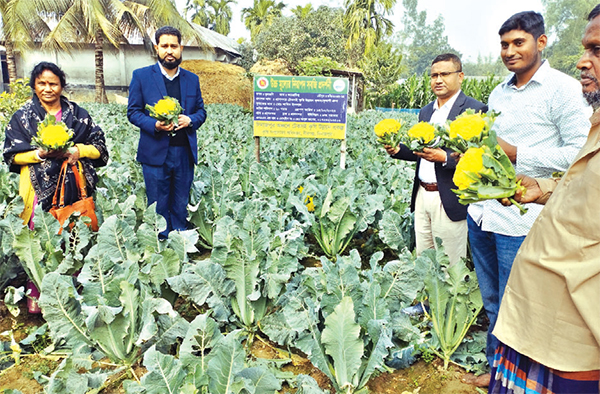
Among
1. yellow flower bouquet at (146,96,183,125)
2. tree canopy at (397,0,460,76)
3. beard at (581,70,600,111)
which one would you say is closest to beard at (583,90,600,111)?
beard at (581,70,600,111)

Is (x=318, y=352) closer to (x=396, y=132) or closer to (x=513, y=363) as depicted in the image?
(x=513, y=363)

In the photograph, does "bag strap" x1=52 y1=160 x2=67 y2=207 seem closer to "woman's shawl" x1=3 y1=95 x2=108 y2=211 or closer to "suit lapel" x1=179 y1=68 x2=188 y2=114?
"woman's shawl" x1=3 y1=95 x2=108 y2=211

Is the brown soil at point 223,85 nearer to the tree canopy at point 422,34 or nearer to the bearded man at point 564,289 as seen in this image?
the bearded man at point 564,289

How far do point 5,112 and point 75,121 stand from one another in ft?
35.3

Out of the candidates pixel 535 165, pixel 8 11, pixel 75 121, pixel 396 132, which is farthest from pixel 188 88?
pixel 8 11

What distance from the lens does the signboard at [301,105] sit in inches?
230

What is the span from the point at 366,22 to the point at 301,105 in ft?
118

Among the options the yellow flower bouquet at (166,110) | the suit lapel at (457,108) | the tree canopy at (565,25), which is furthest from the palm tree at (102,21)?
the tree canopy at (565,25)

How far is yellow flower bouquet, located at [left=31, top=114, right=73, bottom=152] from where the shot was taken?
112 inches

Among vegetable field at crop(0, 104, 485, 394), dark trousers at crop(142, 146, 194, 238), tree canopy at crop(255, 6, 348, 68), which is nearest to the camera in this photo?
vegetable field at crop(0, 104, 485, 394)

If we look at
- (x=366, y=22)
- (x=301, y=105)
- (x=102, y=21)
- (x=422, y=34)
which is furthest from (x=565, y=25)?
(x=301, y=105)

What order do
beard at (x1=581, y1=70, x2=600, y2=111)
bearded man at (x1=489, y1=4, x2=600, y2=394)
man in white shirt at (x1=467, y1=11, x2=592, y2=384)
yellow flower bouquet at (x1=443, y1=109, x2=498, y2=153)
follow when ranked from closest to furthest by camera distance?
bearded man at (x1=489, y1=4, x2=600, y2=394), beard at (x1=581, y1=70, x2=600, y2=111), yellow flower bouquet at (x1=443, y1=109, x2=498, y2=153), man in white shirt at (x1=467, y1=11, x2=592, y2=384)

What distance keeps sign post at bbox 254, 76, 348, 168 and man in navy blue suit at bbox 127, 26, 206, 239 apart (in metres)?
1.88

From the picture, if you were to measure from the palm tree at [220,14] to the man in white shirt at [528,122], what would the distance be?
53930 millimetres
